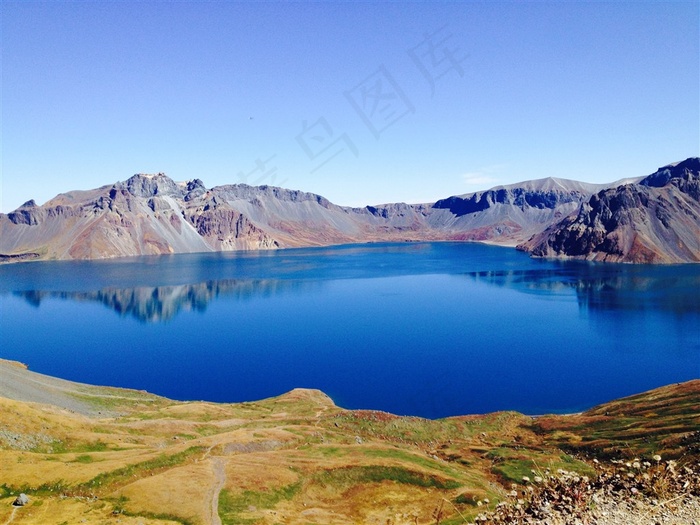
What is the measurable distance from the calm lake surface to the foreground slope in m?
14.0

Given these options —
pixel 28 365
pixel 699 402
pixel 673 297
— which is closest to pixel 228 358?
pixel 28 365

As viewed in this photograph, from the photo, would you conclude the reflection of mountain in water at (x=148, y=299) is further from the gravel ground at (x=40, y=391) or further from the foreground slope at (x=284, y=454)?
the foreground slope at (x=284, y=454)

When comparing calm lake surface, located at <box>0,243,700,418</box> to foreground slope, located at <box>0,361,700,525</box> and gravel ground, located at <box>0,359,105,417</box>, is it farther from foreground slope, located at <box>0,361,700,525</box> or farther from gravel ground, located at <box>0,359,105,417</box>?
gravel ground, located at <box>0,359,105,417</box>

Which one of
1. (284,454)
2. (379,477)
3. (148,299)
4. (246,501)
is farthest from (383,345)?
(148,299)

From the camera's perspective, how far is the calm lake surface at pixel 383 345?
8725 cm

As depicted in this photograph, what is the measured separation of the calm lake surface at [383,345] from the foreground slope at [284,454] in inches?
552

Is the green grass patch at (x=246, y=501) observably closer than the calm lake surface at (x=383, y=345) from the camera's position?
Yes

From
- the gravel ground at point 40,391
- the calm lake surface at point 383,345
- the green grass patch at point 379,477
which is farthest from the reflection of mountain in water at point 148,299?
the green grass patch at point 379,477

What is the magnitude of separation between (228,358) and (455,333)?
62.3m

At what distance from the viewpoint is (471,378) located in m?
91.9

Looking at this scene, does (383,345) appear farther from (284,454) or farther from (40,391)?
(40,391)

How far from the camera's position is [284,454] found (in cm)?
4722

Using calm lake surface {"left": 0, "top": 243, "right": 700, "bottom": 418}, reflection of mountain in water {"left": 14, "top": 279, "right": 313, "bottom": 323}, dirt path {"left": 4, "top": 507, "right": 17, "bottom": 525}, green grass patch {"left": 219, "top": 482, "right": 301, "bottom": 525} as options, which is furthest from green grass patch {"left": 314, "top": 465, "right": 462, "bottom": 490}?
reflection of mountain in water {"left": 14, "top": 279, "right": 313, "bottom": 323}

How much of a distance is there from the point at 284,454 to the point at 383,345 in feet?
227
